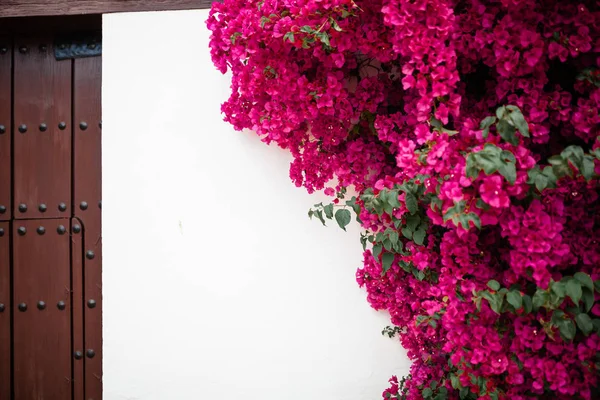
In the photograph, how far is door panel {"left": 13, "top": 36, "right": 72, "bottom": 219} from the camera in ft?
8.29

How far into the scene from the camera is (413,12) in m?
1.62

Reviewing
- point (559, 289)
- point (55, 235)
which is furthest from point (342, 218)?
point (55, 235)

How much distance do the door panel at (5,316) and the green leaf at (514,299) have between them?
7.21 feet

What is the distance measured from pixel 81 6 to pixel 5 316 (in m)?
1.47

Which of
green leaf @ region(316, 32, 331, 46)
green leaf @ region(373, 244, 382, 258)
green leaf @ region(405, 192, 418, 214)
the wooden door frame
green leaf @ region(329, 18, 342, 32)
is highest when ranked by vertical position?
the wooden door frame

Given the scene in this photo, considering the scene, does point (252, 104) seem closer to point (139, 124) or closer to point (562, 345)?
point (139, 124)

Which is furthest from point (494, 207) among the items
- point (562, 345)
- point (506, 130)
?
point (562, 345)

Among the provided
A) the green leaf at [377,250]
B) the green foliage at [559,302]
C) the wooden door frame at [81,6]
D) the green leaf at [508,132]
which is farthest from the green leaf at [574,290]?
the wooden door frame at [81,6]

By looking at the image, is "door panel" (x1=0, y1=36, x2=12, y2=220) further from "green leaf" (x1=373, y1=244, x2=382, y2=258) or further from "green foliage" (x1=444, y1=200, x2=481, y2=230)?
"green foliage" (x1=444, y1=200, x2=481, y2=230)

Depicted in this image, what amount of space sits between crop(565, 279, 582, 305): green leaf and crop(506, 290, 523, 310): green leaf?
0.13 meters

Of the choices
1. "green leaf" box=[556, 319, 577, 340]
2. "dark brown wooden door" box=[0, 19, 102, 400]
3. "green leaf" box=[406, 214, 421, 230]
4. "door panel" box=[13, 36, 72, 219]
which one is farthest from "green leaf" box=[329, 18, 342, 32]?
"door panel" box=[13, 36, 72, 219]

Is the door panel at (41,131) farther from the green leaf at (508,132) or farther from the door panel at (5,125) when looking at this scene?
the green leaf at (508,132)

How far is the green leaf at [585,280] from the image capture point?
1501 millimetres

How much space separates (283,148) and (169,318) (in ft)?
2.89
